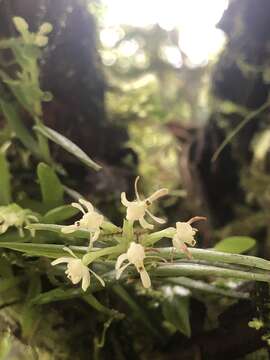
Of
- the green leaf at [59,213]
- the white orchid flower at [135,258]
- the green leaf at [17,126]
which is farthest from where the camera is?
the green leaf at [17,126]

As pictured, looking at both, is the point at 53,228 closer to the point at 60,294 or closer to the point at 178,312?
the point at 60,294

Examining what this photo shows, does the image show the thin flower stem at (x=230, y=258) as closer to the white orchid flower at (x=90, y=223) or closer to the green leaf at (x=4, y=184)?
the white orchid flower at (x=90, y=223)

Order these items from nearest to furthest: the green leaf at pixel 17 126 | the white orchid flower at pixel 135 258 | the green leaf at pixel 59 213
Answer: the white orchid flower at pixel 135 258 → the green leaf at pixel 59 213 → the green leaf at pixel 17 126

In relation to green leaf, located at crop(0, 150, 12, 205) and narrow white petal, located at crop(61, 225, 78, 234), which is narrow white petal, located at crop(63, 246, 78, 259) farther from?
green leaf, located at crop(0, 150, 12, 205)

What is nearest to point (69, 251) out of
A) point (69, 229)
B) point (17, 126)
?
point (69, 229)

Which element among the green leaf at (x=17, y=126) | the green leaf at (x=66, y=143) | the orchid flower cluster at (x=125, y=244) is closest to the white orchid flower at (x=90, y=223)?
the orchid flower cluster at (x=125, y=244)

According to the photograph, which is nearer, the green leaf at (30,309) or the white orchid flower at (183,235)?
the white orchid flower at (183,235)

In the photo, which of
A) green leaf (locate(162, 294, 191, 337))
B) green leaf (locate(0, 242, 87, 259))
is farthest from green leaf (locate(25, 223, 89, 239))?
green leaf (locate(162, 294, 191, 337))
